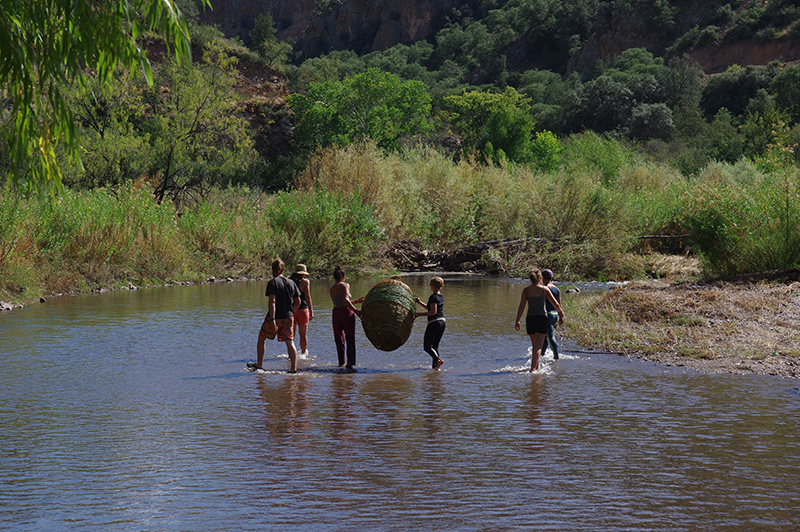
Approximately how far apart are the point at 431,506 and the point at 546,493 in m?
0.95

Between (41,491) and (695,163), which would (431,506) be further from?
(695,163)

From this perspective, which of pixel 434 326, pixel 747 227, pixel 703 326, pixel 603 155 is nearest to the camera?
pixel 434 326

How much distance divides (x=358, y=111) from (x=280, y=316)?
172 ft

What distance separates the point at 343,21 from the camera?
487ft

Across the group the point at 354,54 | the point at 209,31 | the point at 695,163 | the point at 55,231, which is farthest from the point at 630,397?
the point at 354,54

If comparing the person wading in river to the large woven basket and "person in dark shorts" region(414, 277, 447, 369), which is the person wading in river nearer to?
the large woven basket

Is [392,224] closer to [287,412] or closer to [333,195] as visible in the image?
[333,195]

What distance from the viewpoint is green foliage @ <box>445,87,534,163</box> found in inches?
2922

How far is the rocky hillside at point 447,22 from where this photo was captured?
94.6m

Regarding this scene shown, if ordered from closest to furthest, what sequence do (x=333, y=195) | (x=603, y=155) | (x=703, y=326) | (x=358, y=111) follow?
1. (x=703, y=326)
2. (x=333, y=195)
3. (x=603, y=155)
4. (x=358, y=111)

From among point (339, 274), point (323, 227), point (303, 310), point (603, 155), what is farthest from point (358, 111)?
point (339, 274)

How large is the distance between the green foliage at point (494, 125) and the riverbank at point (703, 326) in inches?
2143

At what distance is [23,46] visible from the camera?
6.16m

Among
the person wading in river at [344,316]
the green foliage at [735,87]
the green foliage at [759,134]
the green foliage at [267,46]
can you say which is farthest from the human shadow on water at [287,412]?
the green foliage at [735,87]
